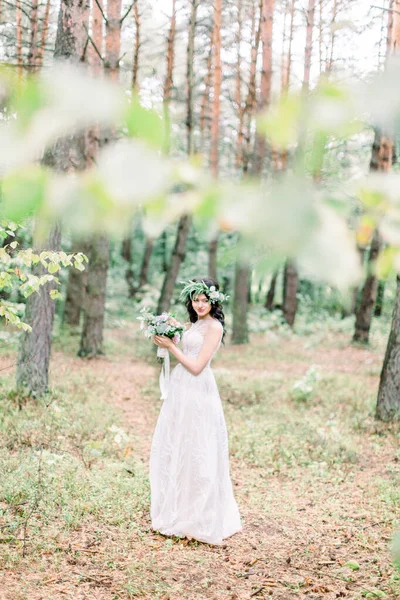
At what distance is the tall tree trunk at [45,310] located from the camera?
767cm

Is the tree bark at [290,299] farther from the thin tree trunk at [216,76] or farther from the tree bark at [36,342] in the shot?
the tree bark at [36,342]

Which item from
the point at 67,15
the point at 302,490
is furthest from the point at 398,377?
the point at 67,15

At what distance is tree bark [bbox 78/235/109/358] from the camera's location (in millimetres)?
11586

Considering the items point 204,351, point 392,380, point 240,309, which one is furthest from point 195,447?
point 240,309

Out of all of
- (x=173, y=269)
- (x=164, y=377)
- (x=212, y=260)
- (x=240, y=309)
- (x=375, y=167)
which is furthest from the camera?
(x=212, y=260)

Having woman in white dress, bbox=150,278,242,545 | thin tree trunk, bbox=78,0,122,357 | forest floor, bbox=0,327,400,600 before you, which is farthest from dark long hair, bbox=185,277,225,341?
thin tree trunk, bbox=78,0,122,357

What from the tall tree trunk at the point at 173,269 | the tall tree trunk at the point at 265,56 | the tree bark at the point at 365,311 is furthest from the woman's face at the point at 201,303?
the tall tree trunk at the point at 265,56

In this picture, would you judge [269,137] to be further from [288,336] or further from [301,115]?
[288,336]

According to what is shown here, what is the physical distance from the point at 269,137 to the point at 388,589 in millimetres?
4272

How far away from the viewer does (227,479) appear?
5230 millimetres

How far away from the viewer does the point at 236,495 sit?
6.20 m

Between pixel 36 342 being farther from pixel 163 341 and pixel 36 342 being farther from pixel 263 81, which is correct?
pixel 263 81

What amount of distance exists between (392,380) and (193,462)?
436cm

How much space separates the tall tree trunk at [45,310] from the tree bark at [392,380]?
4801 mm
